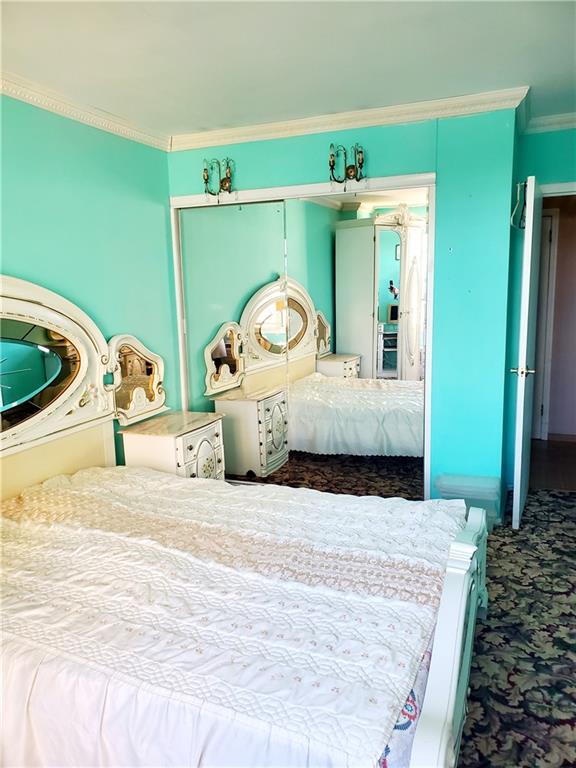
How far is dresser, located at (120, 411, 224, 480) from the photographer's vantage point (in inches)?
124

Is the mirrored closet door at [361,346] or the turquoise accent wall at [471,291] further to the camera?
the mirrored closet door at [361,346]

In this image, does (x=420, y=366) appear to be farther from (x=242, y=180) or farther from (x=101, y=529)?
(x=101, y=529)

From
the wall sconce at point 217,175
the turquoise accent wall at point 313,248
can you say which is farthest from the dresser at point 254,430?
the wall sconce at point 217,175

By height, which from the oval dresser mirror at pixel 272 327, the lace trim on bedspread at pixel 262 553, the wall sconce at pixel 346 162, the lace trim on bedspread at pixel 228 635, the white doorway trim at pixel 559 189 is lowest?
the lace trim on bedspread at pixel 228 635

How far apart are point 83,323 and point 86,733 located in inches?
79.9

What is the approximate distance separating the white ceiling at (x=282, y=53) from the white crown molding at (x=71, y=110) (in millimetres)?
42

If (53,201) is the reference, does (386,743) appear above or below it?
below

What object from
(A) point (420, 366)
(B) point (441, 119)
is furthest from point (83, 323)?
(B) point (441, 119)

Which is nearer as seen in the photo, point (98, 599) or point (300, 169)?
point (98, 599)

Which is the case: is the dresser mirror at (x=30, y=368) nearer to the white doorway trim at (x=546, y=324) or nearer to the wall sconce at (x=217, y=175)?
the wall sconce at (x=217, y=175)

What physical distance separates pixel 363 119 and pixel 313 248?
0.87m

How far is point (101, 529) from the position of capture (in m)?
2.21

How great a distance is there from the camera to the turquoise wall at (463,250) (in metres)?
3.01

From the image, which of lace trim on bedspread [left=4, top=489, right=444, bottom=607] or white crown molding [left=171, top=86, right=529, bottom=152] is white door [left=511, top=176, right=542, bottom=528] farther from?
lace trim on bedspread [left=4, top=489, right=444, bottom=607]
